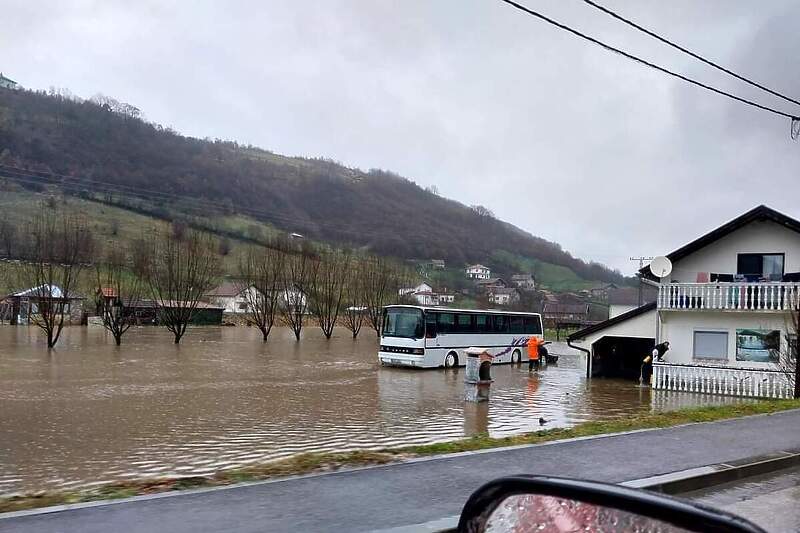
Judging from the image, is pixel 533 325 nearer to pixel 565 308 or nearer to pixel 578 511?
pixel 578 511

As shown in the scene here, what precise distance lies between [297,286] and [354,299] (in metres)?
6.85

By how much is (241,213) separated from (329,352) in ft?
277

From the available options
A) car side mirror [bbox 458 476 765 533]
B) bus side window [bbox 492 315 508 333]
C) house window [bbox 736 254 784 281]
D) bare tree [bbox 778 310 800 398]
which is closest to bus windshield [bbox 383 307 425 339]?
bus side window [bbox 492 315 508 333]

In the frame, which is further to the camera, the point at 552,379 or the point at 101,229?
the point at 101,229

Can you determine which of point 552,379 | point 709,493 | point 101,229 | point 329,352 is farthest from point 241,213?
point 709,493

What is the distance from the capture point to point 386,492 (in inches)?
280

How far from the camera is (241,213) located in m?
124

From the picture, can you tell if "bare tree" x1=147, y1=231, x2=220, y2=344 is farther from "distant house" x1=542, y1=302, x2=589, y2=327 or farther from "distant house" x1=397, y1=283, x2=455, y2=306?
"distant house" x1=542, y1=302, x2=589, y2=327

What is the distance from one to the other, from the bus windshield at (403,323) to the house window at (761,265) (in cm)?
1361

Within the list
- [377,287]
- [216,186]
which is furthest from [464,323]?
[216,186]

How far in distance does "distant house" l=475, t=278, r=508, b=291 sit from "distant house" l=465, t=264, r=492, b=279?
1626mm

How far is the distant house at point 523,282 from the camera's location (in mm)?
103481

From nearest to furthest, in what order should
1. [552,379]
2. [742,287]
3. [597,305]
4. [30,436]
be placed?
1. [30,436]
2. [742,287]
3. [552,379]
4. [597,305]

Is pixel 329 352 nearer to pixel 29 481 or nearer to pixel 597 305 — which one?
pixel 29 481
